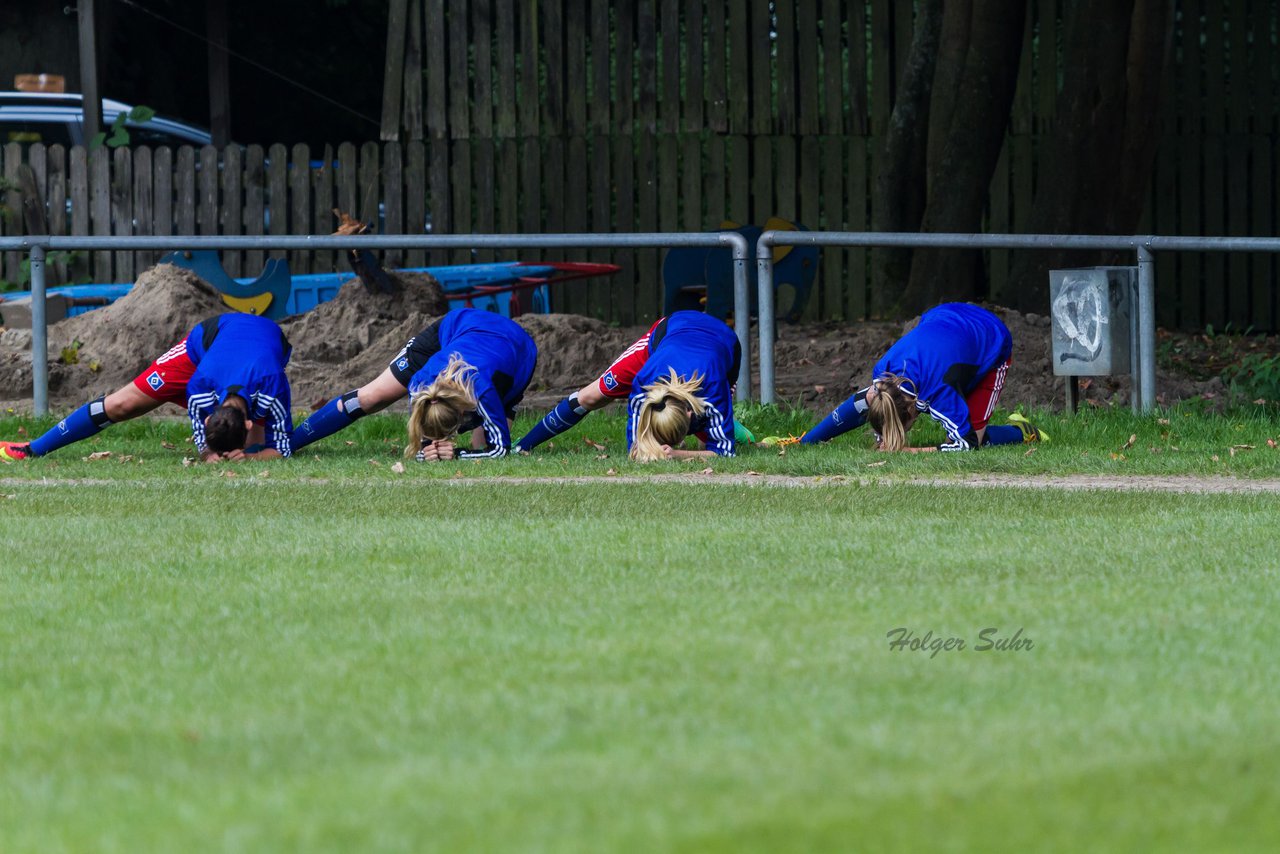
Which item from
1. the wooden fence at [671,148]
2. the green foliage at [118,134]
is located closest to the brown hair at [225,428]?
the wooden fence at [671,148]

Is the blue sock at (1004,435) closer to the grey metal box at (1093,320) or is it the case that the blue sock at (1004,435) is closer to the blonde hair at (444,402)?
the grey metal box at (1093,320)

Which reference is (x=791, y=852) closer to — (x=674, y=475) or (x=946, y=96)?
(x=674, y=475)

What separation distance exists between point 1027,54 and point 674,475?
32.7 ft

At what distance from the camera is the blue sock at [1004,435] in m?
10.7

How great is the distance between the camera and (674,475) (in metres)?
9.21

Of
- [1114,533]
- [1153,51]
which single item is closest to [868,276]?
[1153,51]

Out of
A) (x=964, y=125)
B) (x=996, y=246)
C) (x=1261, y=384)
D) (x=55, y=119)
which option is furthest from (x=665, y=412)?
Result: (x=55, y=119)

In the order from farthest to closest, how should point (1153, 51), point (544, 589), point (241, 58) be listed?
point (241, 58) → point (1153, 51) → point (544, 589)

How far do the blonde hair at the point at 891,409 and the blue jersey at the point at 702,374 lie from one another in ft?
2.58

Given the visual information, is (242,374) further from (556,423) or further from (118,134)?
(118,134)

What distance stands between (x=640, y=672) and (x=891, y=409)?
547 centimetres

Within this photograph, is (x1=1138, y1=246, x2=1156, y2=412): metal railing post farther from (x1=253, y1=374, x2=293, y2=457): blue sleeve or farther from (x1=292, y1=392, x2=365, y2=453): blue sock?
(x1=253, y1=374, x2=293, y2=457): blue sleeve

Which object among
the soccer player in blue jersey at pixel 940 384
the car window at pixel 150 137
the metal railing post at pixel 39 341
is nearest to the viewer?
the soccer player in blue jersey at pixel 940 384

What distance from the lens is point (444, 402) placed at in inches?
379
